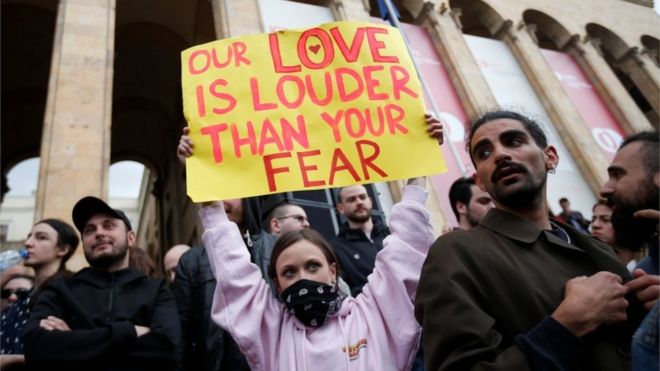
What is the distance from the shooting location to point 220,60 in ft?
9.29

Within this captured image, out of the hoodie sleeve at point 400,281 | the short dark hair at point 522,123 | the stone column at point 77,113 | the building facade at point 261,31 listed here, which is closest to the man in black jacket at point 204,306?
the hoodie sleeve at point 400,281

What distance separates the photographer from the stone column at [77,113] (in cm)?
629

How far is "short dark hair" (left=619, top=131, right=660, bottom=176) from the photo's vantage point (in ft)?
5.92

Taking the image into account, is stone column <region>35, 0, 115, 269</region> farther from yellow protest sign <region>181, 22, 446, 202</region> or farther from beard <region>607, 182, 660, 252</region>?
beard <region>607, 182, 660, 252</region>

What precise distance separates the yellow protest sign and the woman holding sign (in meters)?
0.29

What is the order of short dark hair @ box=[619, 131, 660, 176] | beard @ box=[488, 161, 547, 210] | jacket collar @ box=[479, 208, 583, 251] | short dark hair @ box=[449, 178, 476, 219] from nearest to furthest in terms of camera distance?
jacket collar @ box=[479, 208, 583, 251] < beard @ box=[488, 161, 547, 210] < short dark hair @ box=[619, 131, 660, 176] < short dark hair @ box=[449, 178, 476, 219]

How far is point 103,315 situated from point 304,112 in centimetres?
159

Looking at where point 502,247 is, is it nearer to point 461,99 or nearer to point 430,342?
point 430,342

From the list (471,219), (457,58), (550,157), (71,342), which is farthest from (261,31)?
(550,157)

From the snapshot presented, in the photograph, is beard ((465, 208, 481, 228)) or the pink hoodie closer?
the pink hoodie

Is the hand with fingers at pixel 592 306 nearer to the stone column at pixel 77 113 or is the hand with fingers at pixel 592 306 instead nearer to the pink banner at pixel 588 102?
the stone column at pixel 77 113

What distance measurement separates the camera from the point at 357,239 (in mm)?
3801

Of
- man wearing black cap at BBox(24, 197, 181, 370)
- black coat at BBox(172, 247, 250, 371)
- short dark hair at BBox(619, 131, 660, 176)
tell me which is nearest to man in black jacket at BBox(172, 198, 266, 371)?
black coat at BBox(172, 247, 250, 371)

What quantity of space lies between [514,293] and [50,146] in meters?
6.97
